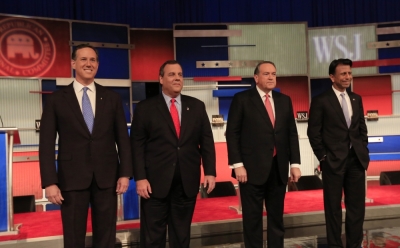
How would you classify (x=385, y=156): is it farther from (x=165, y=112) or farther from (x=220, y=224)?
(x=165, y=112)

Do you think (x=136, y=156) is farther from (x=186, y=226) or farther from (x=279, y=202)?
(x=279, y=202)

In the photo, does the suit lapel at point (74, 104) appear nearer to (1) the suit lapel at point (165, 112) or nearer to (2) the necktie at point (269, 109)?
(1) the suit lapel at point (165, 112)

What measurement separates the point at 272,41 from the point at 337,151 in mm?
4334

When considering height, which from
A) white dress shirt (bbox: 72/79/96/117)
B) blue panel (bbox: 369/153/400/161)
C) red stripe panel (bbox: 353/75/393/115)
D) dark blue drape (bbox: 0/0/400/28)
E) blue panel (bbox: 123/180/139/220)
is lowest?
blue panel (bbox: 123/180/139/220)

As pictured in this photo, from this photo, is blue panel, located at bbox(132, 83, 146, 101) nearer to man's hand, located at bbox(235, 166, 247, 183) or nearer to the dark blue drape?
the dark blue drape

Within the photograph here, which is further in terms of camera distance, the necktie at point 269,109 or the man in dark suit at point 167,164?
the necktie at point 269,109

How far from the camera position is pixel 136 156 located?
270 centimetres

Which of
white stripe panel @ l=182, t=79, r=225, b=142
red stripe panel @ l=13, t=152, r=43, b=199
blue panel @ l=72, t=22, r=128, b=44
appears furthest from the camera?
white stripe panel @ l=182, t=79, r=225, b=142

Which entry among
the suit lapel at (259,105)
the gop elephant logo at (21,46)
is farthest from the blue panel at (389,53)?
the gop elephant logo at (21,46)

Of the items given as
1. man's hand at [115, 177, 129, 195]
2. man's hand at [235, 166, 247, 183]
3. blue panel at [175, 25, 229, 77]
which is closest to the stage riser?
man's hand at [235, 166, 247, 183]

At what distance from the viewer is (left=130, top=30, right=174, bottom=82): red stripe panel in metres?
7.14

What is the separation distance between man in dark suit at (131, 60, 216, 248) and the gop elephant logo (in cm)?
414

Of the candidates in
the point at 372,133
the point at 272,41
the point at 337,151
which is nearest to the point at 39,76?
the point at 272,41

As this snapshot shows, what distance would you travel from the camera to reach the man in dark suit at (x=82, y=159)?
2.40 meters
